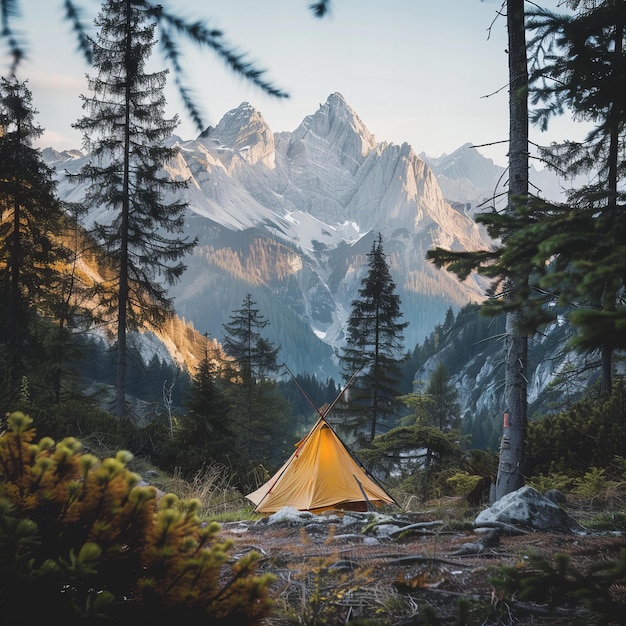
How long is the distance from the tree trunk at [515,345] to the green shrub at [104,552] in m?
6.73

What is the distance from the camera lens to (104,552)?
70.7 inches

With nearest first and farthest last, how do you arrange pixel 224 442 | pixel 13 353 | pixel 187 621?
pixel 187 621 → pixel 224 442 → pixel 13 353

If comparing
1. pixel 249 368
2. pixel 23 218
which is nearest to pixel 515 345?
pixel 23 218

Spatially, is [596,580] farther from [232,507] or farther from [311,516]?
[232,507]

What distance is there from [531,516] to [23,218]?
1582cm

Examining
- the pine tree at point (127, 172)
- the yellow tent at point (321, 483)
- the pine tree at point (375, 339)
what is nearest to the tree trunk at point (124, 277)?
the pine tree at point (127, 172)

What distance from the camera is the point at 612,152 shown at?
13.3m

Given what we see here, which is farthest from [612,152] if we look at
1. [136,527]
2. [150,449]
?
[136,527]

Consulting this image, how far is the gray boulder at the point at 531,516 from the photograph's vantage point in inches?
187

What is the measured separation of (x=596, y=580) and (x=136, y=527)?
1521 mm

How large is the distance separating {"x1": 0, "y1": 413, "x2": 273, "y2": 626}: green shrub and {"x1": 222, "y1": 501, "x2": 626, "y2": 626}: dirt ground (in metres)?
0.55

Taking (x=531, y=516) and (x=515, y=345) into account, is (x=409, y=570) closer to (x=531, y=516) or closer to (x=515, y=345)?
(x=531, y=516)

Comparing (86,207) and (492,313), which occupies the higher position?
(86,207)

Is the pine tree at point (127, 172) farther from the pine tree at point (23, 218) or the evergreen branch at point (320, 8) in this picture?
the evergreen branch at point (320, 8)
